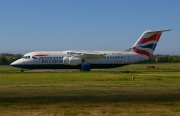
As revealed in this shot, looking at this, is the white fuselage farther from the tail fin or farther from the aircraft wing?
the tail fin

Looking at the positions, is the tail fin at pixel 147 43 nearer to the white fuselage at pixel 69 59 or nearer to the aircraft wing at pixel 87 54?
the white fuselage at pixel 69 59

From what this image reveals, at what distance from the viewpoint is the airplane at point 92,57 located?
52.8 m

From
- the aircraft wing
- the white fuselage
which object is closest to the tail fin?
the white fuselage

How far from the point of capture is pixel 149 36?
53.7 m

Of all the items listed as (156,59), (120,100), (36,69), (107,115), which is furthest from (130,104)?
(156,59)

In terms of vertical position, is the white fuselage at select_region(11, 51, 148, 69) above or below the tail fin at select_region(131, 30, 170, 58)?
below

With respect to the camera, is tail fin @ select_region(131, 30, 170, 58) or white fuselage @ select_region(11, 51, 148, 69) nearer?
white fuselage @ select_region(11, 51, 148, 69)

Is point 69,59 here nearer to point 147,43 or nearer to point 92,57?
point 92,57

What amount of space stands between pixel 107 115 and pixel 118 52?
4302 centimetres

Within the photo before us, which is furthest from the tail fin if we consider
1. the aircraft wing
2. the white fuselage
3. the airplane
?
the aircraft wing

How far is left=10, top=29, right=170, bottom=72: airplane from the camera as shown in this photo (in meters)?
52.8

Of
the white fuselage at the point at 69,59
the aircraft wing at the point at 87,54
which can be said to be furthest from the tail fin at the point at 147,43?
the aircraft wing at the point at 87,54

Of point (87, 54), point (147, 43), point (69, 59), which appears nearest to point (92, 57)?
point (87, 54)

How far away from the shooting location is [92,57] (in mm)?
54188
